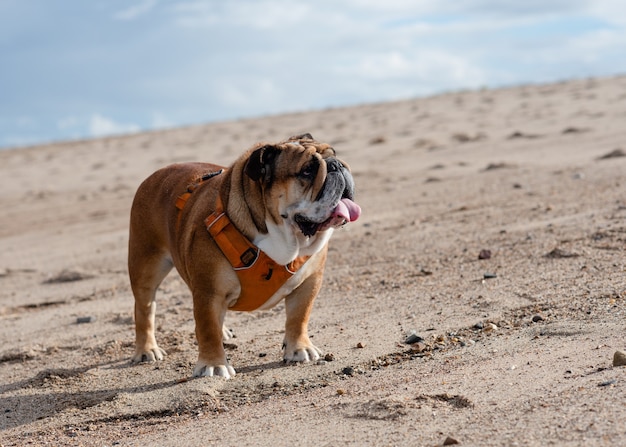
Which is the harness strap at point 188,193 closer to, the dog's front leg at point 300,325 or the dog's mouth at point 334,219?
the dog's front leg at point 300,325

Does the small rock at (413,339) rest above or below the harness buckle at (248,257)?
below

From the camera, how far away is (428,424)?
14.4 feet

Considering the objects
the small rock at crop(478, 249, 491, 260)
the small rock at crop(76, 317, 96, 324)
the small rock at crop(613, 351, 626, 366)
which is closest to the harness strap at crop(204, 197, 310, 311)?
the small rock at crop(613, 351, 626, 366)

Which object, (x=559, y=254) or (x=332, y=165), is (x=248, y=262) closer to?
(x=332, y=165)

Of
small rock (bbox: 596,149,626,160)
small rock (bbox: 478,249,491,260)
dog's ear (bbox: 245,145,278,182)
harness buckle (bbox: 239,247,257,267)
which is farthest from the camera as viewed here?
small rock (bbox: 596,149,626,160)

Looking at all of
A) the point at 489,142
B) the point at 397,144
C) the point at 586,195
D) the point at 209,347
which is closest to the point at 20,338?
the point at 209,347

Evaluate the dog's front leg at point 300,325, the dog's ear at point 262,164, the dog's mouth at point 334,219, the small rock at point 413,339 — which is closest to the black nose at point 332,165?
the dog's mouth at point 334,219

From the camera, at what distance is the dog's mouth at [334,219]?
17.9 feet

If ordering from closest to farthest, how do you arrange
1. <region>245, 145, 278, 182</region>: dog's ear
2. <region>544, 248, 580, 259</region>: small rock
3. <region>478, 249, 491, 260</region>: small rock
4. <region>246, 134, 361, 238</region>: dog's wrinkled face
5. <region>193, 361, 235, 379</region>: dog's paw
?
<region>246, 134, 361, 238</region>: dog's wrinkled face, <region>245, 145, 278, 182</region>: dog's ear, <region>193, 361, 235, 379</region>: dog's paw, <region>544, 248, 580, 259</region>: small rock, <region>478, 249, 491, 260</region>: small rock

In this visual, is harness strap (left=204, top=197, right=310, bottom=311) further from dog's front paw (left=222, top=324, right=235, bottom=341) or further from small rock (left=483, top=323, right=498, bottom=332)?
small rock (left=483, top=323, right=498, bottom=332)

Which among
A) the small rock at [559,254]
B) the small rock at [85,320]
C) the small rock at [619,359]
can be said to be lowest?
the small rock at [85,320]

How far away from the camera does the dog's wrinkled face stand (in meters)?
5.43

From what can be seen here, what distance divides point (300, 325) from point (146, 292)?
1.40m

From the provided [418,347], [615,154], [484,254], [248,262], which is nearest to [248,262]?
[248,262]
